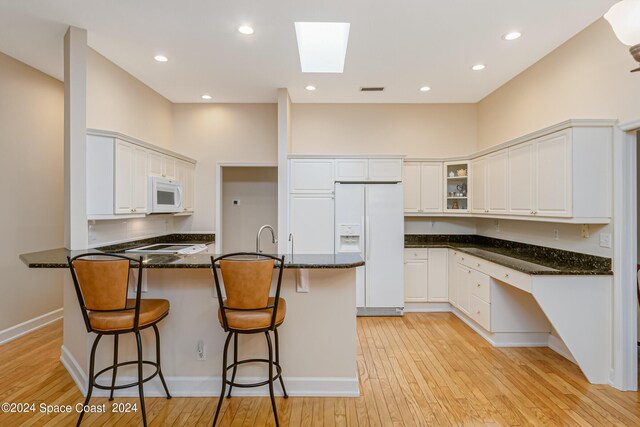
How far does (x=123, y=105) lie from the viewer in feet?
12.5

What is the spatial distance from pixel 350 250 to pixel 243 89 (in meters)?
2.66

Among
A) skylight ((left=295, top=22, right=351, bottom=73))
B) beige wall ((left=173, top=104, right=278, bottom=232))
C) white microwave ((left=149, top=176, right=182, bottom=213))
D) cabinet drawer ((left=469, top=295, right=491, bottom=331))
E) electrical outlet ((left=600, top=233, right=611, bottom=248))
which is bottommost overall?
cabinet drawer ((left=469, top=295, right=491, bottom=331))

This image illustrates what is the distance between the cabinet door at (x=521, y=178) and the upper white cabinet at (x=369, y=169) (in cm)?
138

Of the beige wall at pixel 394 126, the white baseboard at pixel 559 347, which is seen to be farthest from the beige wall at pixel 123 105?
the white baseboard at pixel 559 347

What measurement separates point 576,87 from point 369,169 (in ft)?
7.62

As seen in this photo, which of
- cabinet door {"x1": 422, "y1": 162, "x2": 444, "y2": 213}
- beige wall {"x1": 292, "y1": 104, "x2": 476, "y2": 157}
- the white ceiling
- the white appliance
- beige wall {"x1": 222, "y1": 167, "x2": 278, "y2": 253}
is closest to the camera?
the white ceiling

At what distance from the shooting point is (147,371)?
2.52 m

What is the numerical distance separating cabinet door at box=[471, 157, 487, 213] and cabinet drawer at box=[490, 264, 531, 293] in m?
1.03

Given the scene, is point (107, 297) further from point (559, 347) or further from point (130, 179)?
point (559, 347)

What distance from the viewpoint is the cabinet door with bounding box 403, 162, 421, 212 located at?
184 inches

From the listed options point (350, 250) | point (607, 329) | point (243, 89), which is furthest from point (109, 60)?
point (607, 329)

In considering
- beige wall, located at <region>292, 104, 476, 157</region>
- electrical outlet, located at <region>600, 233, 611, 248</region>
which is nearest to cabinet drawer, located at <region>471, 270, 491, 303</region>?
electrical outlet, located at <region>600, 233, 611, 248</region>

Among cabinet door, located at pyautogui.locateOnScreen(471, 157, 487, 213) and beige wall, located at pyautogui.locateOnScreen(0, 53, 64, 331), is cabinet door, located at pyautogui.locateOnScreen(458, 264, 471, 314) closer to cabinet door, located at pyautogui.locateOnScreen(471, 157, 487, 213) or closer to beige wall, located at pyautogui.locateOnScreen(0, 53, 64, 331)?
cabinet door, located at pyautogui.locateOnScreen(471, 157, 487, 213)

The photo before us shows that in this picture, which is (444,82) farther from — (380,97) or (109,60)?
(109,60)
